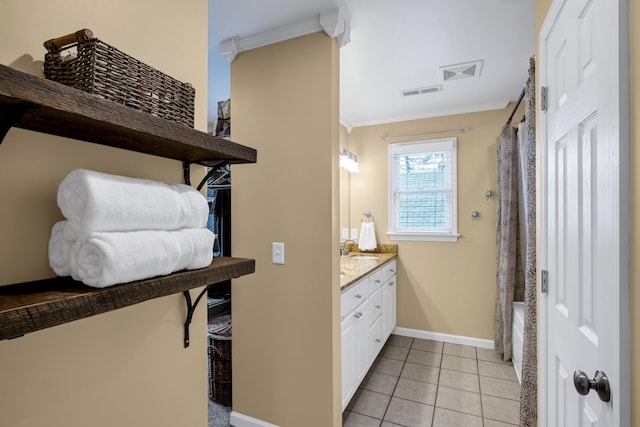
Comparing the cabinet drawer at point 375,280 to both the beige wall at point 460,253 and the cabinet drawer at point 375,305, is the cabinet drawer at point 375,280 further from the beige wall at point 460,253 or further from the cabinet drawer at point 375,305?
the beige wall at point 460,253

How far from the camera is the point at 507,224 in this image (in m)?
2.91

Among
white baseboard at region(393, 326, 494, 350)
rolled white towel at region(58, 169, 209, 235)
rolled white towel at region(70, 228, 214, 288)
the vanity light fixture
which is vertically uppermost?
the vanity light fixture

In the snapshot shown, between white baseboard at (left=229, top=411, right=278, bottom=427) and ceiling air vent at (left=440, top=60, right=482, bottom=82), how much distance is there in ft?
9.14

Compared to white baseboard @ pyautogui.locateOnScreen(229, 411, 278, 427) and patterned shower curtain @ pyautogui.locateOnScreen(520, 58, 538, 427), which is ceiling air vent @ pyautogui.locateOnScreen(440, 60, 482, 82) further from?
white baseboard @ pyautogui.locateOnScreen(229, 411, 278, 427)

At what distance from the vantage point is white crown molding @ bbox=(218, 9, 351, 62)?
5.90ft

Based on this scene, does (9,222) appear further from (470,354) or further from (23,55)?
(470,354)

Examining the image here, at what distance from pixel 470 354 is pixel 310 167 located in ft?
8.52

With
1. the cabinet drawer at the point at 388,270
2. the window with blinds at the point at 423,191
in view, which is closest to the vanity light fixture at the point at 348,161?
the window with blinds at the point at 423,191

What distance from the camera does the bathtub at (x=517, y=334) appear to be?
104 inches

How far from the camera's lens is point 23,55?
2.00 ft

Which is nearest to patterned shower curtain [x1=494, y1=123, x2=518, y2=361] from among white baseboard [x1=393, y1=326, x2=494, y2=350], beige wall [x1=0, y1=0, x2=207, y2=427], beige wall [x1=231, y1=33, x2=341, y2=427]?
white baseboard [x1=393, y1=326, x2=494, y2=350]

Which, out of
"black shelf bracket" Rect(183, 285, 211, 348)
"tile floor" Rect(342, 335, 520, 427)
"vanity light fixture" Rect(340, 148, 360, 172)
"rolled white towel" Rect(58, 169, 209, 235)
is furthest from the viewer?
"vanity light fixture" Rect(340, 148, 360, 172)

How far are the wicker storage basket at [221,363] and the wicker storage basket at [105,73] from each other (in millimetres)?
A: 1906

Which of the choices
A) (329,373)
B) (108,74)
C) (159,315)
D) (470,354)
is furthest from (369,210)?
(108,74)
